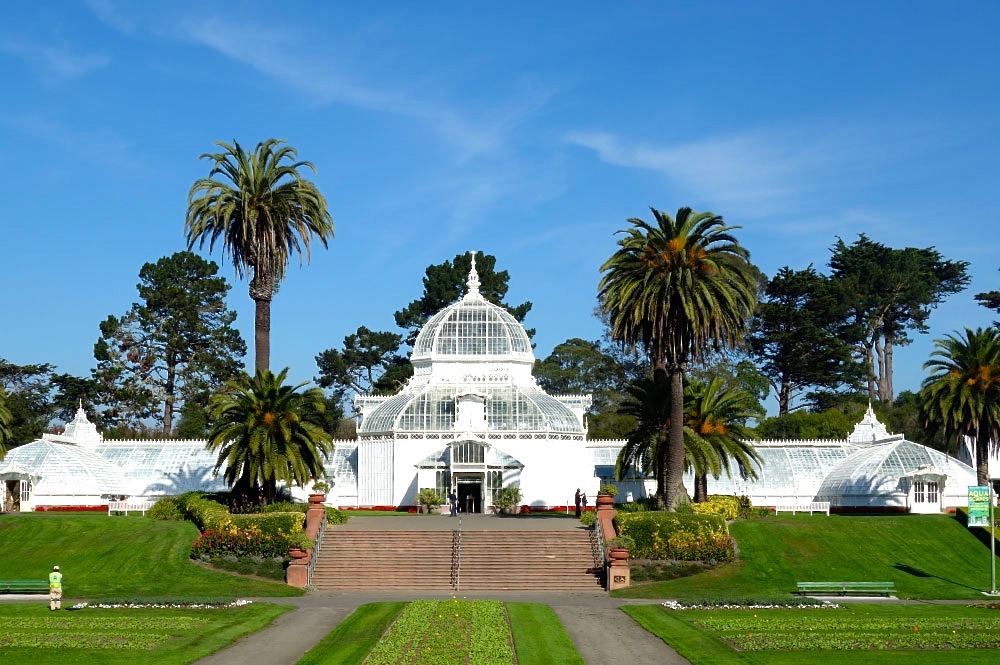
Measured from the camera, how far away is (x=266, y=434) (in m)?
55.0

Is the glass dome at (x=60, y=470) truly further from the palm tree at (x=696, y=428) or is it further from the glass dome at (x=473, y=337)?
the palm tree at (x=696, y=428)

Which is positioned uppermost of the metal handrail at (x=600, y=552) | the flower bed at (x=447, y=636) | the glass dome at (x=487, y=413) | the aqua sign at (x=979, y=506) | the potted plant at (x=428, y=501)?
the glass dome at (x=487, y=413)

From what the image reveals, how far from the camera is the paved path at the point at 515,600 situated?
1238 inches

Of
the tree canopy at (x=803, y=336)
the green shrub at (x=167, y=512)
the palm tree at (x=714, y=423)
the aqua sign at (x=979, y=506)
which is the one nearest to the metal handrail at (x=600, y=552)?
the palm tree at (x=714, y=423)

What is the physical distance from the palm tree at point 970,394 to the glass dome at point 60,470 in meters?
50.1

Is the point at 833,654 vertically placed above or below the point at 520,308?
below

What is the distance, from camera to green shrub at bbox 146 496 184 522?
60469 mm

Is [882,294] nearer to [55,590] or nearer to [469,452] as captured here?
[469,452]

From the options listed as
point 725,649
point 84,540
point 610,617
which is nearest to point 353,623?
point 610,617

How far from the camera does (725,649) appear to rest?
3272 centimetres

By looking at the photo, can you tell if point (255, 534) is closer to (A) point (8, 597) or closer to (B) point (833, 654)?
(A) point (8, 597)

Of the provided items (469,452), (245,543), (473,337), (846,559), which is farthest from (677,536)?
(473,337)

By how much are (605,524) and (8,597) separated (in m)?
25.4

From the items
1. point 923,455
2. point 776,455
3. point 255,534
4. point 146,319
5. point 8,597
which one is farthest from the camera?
point 146,319
